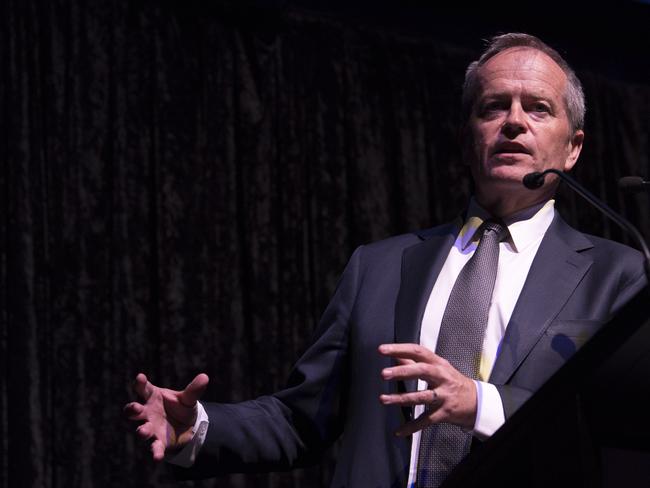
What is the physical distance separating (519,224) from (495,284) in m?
0.19

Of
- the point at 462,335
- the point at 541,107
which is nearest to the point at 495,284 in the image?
the point at 462,335

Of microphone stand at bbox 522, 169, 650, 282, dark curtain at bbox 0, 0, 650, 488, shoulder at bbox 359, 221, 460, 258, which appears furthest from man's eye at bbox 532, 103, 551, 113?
dark curtain at bbox 0, 0, 650, 488

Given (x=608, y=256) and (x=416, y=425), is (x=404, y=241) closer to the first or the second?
(x=608, y=256)

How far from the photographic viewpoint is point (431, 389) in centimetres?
130

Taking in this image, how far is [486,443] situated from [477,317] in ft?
2.25

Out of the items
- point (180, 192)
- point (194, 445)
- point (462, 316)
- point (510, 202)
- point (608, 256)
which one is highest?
point (180, 192)

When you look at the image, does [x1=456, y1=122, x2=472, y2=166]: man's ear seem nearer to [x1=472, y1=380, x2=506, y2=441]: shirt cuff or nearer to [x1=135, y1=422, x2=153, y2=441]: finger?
[x1=472, y1=380, x2=506, y2=441]: shirt cuff

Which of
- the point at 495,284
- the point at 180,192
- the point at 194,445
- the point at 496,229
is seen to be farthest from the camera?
the point at 180,192

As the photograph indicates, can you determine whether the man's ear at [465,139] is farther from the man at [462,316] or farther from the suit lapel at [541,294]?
the suit lapel at [541,294]

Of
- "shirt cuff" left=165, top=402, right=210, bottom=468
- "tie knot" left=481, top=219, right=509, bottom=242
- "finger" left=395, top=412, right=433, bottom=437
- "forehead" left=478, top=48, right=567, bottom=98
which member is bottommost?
"shirt cuff" left=165, top=402, right=210, bottom=468

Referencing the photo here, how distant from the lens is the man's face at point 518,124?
2012mm

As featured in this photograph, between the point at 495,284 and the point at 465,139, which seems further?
the point at 465,139

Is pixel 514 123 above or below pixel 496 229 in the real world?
above

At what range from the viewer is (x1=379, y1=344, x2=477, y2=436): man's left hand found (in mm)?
1262
